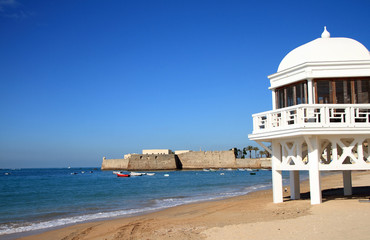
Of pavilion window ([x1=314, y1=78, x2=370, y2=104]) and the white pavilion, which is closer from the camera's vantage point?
the white pavilion

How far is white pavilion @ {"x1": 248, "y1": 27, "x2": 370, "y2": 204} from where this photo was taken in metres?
10.9

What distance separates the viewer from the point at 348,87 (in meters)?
11.8

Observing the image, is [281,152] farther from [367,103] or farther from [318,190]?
[367,103]

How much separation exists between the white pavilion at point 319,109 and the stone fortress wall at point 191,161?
85460 mm

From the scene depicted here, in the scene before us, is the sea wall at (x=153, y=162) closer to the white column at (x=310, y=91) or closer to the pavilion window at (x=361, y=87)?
the white column at (x=310, y=91)

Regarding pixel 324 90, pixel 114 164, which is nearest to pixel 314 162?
pixel 324 90

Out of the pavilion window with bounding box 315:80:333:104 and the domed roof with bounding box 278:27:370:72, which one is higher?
the domed roof with bounding box 278:27:370:72

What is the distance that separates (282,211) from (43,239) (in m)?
8.27

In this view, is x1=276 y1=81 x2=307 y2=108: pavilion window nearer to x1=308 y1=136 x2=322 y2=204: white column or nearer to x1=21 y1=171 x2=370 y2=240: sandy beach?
x1=308 y1=136 x2=322 y2=204: white column

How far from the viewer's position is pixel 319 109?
1147cm

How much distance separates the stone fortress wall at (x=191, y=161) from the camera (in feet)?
322

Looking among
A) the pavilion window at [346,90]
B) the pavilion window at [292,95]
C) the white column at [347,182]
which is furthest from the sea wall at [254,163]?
the pavilion window at [346,90]

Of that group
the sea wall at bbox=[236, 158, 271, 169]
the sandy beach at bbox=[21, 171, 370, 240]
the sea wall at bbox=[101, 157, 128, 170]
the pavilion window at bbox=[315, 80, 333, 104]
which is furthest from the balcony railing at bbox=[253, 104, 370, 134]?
the sea wall at bbox=[101, 157, 128, 170]

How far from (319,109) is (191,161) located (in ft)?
297
